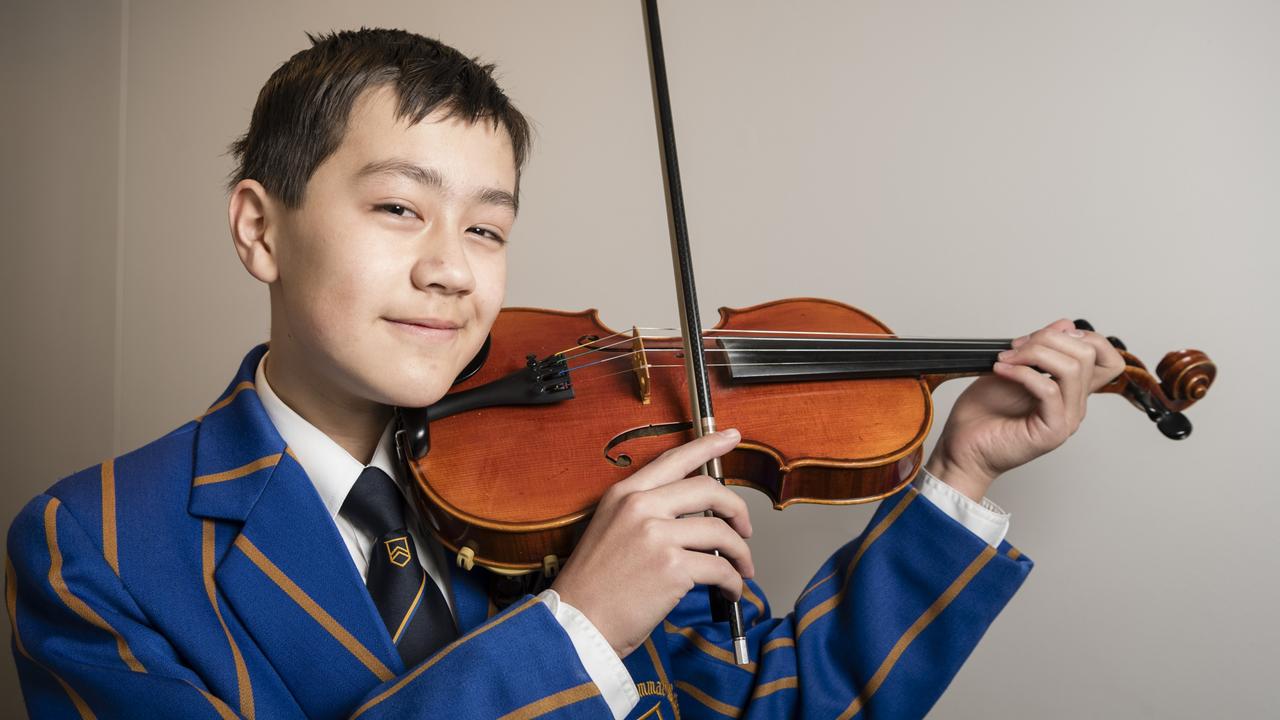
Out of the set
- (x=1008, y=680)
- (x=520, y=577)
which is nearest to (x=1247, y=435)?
(x=1008, y=680)

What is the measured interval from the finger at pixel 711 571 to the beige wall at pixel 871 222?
3.45 ft

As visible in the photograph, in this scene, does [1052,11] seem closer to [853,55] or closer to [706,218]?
[853,55]

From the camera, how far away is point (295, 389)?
48.9 inches

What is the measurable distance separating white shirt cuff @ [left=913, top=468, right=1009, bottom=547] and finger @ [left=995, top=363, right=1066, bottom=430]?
161mm

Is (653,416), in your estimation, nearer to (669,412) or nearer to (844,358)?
(669,412)

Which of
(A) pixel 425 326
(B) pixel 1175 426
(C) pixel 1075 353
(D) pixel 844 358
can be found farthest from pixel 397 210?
(B) pixel 1175 426

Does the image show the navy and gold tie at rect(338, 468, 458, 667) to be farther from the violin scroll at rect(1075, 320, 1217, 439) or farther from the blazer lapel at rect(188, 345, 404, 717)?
the violin scroll at rect(1075, 320, 1217, 439)

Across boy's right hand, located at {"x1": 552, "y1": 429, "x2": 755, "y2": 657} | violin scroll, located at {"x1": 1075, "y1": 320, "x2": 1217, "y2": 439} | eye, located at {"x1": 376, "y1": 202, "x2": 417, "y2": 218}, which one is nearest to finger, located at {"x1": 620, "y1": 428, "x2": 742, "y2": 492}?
boy's right hand, located at {"x1": 552, "y1": 429, "x2": 755, "y2": 657}

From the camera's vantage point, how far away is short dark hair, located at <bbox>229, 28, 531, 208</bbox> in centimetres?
115

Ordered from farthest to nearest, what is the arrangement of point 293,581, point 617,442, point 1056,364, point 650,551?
point 1056,364, point 617,442, point 293,581, point 650,551

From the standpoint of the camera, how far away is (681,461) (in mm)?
1032

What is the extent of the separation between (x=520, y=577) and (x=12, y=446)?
6.70 ft

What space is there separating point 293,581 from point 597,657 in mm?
400

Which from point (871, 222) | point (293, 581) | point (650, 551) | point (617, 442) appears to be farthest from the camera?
point (871, 222)
